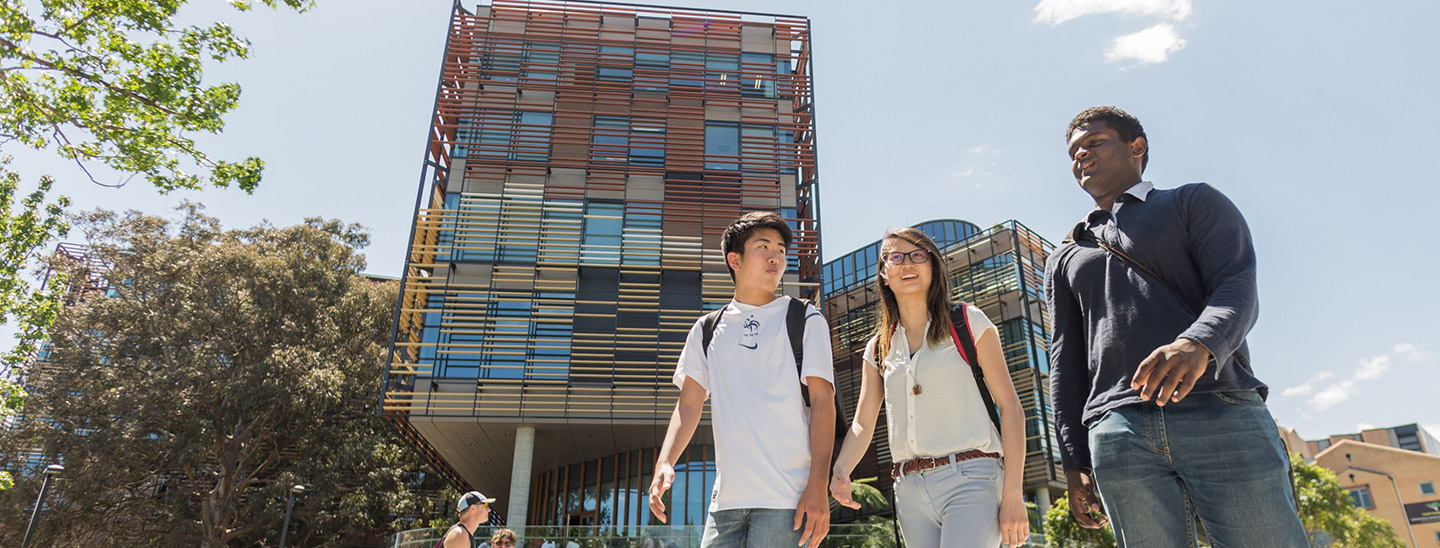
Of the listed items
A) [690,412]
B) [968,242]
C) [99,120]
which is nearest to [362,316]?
[99,120]

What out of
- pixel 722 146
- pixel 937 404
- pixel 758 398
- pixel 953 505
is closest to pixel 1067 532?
pixel 722 146

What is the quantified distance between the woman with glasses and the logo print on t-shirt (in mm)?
525

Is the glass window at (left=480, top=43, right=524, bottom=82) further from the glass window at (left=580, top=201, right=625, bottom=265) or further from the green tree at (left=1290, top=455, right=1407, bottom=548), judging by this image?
the green tree at (left=1290, top=455, right=1407, bottom=548)

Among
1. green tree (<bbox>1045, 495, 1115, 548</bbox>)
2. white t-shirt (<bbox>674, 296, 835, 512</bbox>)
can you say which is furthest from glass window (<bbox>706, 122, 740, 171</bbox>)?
white t-shirt (<bbox>674, 296, 835, 512</bbox>)

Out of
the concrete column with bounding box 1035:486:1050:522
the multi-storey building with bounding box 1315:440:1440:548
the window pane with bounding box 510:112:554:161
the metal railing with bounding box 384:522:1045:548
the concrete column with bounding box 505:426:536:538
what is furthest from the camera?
the multi-storey building with bounding box 1315:440:1440:548

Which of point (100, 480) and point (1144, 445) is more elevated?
point (100, 480)

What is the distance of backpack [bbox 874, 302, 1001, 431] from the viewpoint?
3.09 meters

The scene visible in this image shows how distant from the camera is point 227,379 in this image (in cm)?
2695

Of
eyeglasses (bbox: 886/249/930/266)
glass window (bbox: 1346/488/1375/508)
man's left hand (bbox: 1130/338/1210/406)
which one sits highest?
glass window (bbox: 1346/488/1375/508)

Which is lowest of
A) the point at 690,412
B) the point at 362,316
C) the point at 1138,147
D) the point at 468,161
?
the point at 690,412

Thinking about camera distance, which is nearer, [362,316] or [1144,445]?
[1144,445]

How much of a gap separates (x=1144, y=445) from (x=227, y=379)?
100ft

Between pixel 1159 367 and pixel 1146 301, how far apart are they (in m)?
0.52

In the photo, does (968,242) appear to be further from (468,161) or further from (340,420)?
(340,420)
